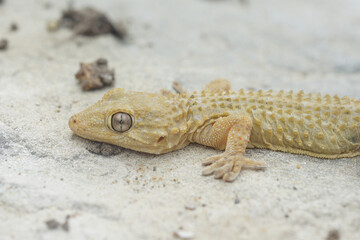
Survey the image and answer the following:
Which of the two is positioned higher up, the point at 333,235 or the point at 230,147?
the point at 230,147

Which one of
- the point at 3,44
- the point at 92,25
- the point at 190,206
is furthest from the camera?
the point at 92,25

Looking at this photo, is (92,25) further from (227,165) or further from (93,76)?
(227,165)

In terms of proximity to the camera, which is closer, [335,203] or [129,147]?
[335,203]

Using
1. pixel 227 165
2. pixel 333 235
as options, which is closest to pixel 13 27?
pixel 227 165

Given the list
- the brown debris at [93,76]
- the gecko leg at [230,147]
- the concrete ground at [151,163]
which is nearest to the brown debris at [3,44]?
the concrete ground at [151,163]

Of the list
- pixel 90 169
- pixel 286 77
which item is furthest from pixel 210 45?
pixel 90 169

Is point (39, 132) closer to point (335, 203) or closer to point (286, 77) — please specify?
point (335, 203)

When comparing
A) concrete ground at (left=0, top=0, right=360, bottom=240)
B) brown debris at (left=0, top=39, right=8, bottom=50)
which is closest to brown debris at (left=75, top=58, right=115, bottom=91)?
concrete ground at (left=0, top=0, right=360, bottom=240)
